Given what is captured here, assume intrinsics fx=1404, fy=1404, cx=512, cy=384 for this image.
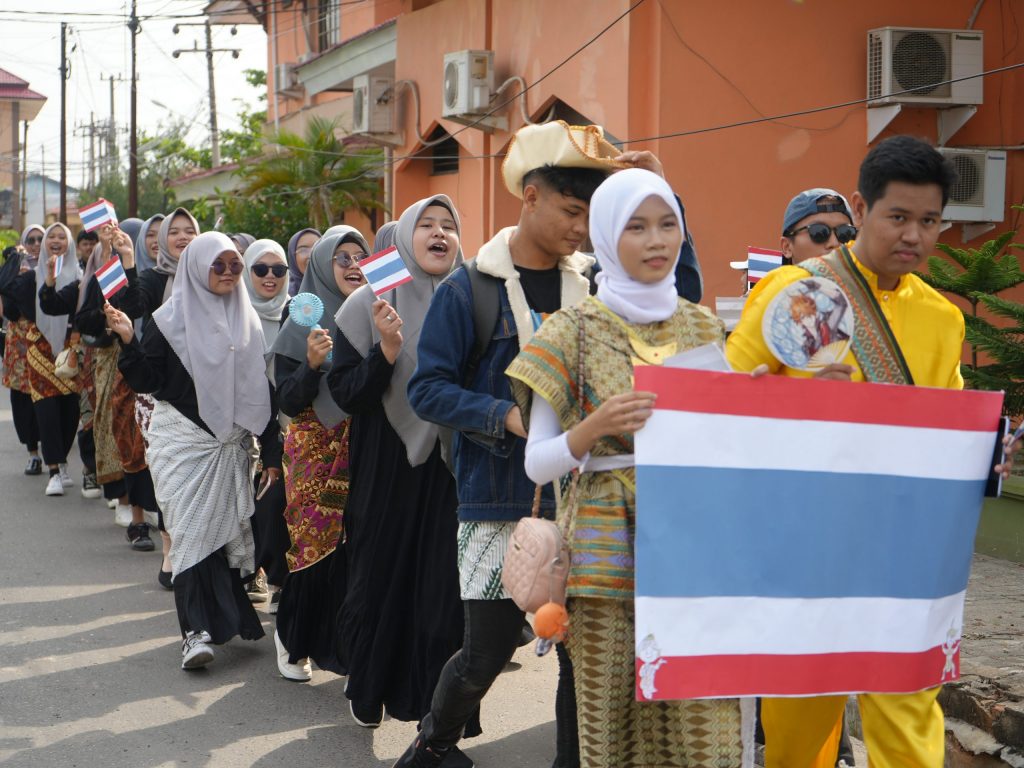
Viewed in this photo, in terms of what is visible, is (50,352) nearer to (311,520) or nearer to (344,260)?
(344,260)

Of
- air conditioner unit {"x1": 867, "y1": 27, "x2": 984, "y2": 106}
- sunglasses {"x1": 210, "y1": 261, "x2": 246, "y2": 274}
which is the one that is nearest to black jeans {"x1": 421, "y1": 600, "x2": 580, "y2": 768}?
sunglasses {"x1": 210, "y1": 261, "x2": 246, "y2": 274}

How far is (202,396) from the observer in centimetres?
662

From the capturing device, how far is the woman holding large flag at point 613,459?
3246mm

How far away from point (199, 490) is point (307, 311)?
1287mm

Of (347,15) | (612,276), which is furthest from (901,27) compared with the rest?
(347,15)

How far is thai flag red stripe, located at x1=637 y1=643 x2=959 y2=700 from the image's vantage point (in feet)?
10.1

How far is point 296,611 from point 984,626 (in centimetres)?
292

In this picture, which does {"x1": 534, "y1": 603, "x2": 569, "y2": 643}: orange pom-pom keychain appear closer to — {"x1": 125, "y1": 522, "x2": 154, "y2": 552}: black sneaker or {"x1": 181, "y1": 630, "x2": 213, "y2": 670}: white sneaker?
{"x1": 181, "y1": 630, "x2": 213, "y2": 670}: white sneaker

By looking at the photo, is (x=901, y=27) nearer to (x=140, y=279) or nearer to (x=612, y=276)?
(x=140, y=279)

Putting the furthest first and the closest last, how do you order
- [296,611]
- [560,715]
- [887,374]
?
[296,611]
[560,715]
[887,374]

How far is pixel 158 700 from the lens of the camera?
5895mm

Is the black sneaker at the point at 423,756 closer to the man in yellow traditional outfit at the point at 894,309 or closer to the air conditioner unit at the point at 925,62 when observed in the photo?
the man in yellow traditional outfit at the point at 894,309

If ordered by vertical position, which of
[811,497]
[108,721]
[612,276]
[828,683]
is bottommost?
[108,721]

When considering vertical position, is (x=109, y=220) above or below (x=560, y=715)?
above
